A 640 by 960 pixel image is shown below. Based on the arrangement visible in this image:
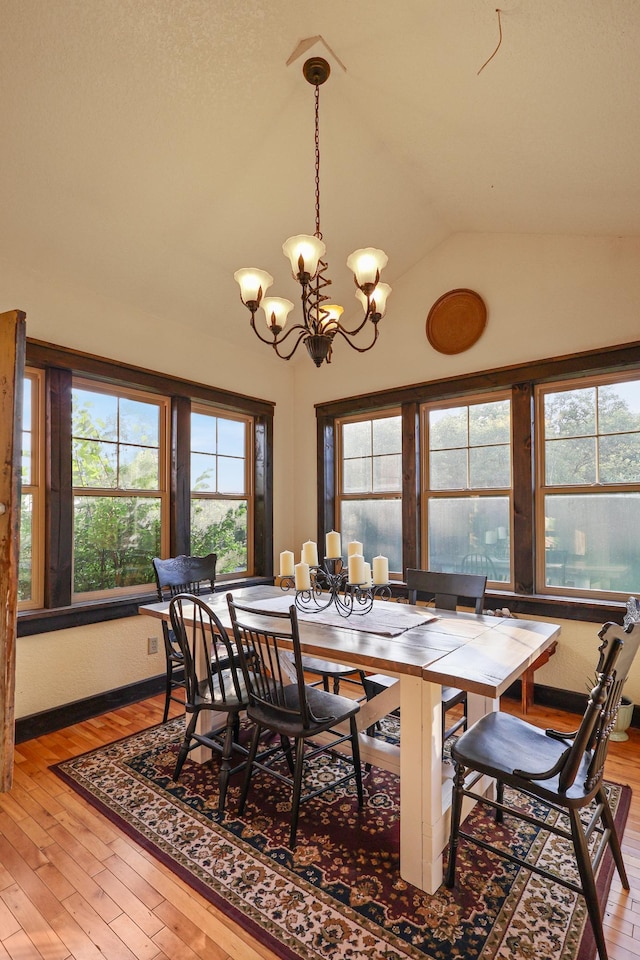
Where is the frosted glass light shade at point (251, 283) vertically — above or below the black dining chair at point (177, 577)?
above

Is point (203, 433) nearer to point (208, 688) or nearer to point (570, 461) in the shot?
point (208, 688)

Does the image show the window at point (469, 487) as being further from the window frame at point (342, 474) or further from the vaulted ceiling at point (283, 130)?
the vaulted ceiling at point (283, 130)

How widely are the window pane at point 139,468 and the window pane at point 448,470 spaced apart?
2198 millimetres

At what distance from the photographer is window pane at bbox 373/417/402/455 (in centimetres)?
433

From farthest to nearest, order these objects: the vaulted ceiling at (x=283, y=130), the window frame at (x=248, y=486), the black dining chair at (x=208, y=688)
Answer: the window frame at (x=248, y=486), the black dining chair at (x=208, y=688), the vaulted ceiling at (x=283, y=130)

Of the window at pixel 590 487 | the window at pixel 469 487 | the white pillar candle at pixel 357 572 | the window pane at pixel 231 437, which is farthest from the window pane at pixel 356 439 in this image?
the white pillar candle at pixel 357 572

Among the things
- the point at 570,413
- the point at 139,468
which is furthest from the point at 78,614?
the point at 570,413

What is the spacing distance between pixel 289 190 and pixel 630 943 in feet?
12.6

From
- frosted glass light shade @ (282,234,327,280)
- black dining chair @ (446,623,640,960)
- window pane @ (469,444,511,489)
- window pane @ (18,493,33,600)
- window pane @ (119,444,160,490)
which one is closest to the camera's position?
black dining chair @ (446,623,640,960)

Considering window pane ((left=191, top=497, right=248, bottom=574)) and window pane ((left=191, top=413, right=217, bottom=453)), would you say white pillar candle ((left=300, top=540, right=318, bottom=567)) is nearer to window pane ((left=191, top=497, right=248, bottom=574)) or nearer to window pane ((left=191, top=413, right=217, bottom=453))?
Result: window pane ((left=191, top=497, right=248, bottom=574))

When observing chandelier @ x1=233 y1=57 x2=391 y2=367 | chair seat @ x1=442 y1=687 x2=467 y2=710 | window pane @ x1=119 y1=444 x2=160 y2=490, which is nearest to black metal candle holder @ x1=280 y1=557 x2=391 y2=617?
chair seat @ x1=442 y1=687 x2=467 y2=710

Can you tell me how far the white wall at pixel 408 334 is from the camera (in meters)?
3.10

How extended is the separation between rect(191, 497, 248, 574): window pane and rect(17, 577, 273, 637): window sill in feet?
2.25

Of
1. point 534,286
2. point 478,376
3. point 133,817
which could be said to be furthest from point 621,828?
point 534,286
